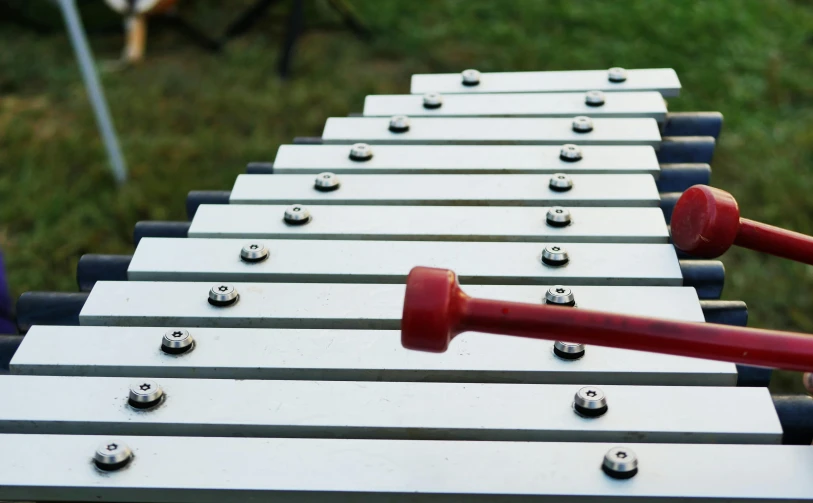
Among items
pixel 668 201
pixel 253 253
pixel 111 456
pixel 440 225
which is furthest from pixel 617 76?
pixel 111 456

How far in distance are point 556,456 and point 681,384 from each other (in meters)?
0.26

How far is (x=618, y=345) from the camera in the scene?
3.35ft

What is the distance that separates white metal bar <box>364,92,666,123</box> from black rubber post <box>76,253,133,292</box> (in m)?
0.73

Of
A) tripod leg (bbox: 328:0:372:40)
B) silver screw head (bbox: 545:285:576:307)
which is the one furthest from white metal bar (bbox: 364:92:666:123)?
tripod leg (bbox: 328:0:372:40)

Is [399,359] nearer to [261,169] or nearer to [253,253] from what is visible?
[253,253]

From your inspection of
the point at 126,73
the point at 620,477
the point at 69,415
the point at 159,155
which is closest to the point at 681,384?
the point at 620,477

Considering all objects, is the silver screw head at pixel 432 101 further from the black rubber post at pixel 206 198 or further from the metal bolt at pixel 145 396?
the metal bolt at pixel 145 396

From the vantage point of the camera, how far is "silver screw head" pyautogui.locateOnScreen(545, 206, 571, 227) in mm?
1613

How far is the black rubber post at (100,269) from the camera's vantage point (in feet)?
5.71

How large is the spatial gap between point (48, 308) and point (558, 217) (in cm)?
96

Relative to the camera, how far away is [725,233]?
1.33m

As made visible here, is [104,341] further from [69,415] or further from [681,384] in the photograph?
[681,384]

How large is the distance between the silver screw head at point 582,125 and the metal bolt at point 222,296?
92cm

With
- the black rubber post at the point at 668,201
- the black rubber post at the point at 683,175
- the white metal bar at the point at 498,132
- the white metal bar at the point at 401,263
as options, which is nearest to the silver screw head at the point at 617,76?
the white metal bar at the point at 498,132
